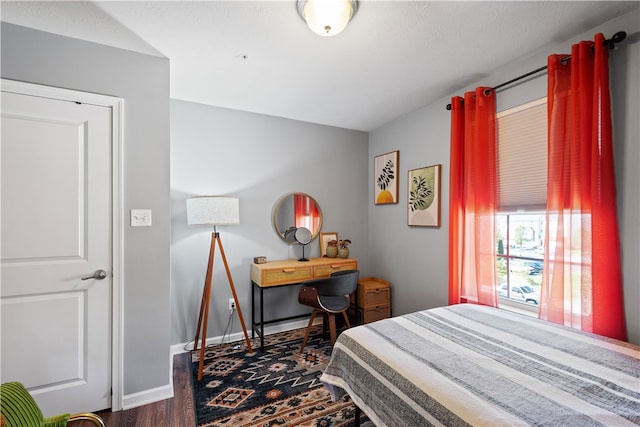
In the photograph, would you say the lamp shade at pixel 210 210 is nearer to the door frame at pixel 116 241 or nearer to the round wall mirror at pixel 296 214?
the door frame at pixel 116 241

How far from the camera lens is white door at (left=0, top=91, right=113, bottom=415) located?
67.3 inches

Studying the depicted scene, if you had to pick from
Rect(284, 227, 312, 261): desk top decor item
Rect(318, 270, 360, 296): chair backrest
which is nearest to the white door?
Rect(318, 270, 360, 296): chair backrest

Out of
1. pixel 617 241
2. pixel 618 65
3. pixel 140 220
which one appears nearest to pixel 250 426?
pixel 140 220

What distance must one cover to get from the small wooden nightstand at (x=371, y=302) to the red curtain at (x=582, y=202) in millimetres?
1613

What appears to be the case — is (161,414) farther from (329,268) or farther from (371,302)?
(371,302)

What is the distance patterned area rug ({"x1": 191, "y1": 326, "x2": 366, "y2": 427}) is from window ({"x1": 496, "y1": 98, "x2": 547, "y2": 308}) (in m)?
1.59

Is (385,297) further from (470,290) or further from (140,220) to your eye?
(140,220)

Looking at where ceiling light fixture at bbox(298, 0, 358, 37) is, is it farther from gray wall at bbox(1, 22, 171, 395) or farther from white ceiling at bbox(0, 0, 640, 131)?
gray wall at bbox(1, 22, 171, 395)

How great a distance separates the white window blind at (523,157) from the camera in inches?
79.7

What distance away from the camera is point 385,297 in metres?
3.30

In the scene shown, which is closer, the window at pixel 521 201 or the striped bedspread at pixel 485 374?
the striped bedspread at pixel 485 374

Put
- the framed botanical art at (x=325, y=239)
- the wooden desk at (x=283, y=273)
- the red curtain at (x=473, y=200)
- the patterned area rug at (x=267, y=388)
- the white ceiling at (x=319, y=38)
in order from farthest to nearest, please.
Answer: the framed botanical art at (x=325, y=239), the wooden desk at (x=283, y=273), the red curtain at (x=473, y=200), the patterned area rug at (x=267, y=388), the white ceiling at (x=319, y=38)

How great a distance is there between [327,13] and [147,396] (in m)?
2.71

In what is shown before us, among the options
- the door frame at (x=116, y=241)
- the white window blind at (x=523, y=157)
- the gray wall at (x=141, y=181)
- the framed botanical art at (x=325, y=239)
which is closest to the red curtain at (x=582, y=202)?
the white window blind at (x=523, y=157)
